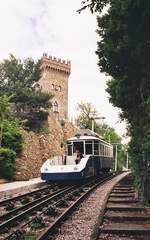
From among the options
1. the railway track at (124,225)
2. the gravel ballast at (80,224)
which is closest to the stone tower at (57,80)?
the gravel ballast at (80,224)

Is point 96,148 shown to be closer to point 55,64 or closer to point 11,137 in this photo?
point 11,137

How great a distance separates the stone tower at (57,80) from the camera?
67500 mm

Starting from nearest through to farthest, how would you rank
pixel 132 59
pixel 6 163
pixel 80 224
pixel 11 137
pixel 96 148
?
pixel 80 224 < pixel 132 59 < pixel 6 163 < pixel 96 148 < pixel 11 137

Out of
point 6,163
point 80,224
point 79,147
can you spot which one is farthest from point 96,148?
point 80,224

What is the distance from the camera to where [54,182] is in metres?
24.9

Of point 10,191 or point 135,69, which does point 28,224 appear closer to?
point 135,69

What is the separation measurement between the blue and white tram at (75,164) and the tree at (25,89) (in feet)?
36.8

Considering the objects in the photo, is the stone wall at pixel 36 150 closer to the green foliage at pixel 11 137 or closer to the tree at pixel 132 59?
the green foliage at pixel 11 137

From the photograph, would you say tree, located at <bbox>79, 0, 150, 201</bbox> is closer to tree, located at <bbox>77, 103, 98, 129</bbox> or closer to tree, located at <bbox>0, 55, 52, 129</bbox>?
tree, located at <bbox>0, 55, 52, 129</bbox>

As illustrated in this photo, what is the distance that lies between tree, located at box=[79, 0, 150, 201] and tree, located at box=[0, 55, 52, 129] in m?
22.8

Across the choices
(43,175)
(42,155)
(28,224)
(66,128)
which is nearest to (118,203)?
(28,224)

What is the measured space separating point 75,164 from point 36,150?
12974 mm

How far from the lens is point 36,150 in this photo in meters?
36.1

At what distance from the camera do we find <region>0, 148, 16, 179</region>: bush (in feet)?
81.6
